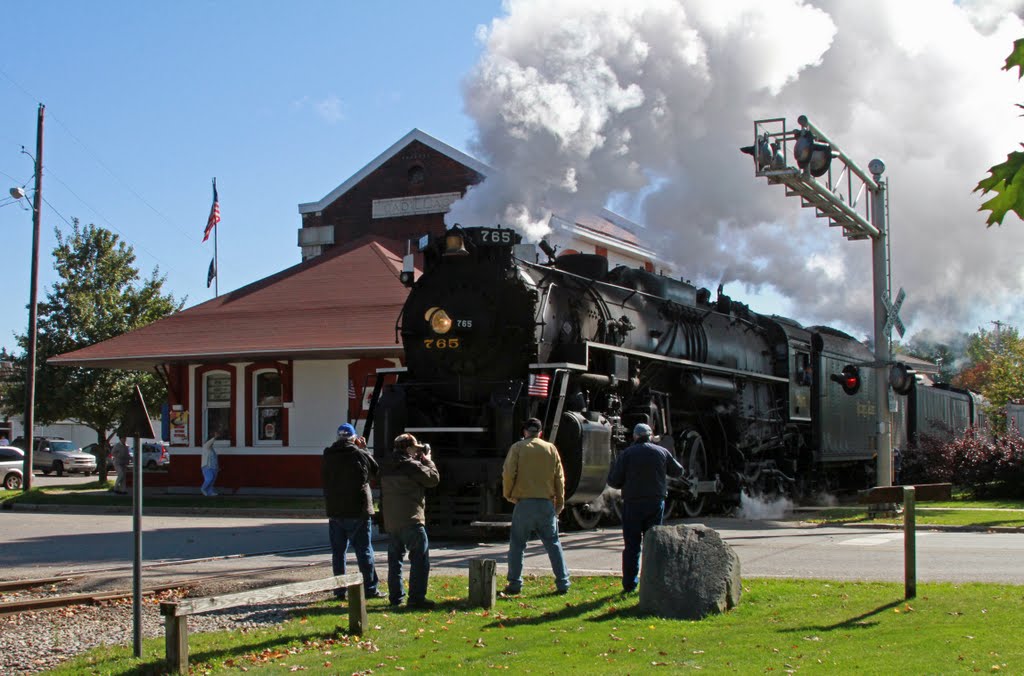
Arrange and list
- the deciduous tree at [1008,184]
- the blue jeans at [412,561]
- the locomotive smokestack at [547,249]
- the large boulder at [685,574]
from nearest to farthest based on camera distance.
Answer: the deciduous tree at [1008,184], the large boulder at [685,574], the blue jeans at [412,561], the locomotive smokestack at [547,249]

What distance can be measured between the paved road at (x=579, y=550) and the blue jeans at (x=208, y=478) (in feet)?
22.6

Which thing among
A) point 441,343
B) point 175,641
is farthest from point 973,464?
point 175,641

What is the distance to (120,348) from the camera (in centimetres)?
2778

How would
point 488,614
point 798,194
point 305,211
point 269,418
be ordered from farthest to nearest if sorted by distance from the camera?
point 305,211 < point 269,418 < point 798,194 < point 488,614

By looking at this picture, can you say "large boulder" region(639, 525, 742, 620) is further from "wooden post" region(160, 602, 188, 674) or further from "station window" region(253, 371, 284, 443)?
"station window" region(253, 371, 284, 443)

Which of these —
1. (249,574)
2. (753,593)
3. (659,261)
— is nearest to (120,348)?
(659,261)

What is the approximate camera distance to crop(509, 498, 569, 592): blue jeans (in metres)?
10.4

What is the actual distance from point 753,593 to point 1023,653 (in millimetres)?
2962

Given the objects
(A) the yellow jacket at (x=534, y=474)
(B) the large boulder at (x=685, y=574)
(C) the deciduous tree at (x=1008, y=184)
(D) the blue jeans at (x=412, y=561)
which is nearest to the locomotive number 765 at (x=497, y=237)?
(A) the yellow jacket at (x=534, y=474)

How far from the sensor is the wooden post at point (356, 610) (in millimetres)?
8773

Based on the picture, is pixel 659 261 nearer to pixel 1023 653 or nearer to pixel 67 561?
pixel 67 561

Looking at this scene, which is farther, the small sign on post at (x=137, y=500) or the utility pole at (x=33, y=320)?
the utility pole at (x=33, y=320)

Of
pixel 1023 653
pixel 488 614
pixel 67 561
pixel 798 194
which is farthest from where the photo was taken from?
pixel 798 194

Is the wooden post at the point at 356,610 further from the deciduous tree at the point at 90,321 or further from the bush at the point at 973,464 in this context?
the deciduous tree at the point at 90,321
